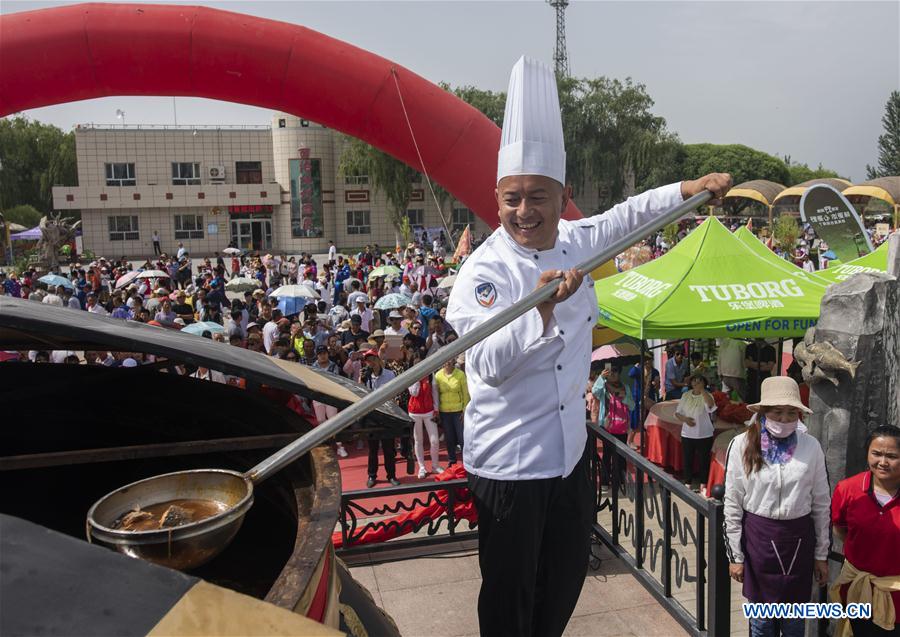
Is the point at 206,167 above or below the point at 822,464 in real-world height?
above

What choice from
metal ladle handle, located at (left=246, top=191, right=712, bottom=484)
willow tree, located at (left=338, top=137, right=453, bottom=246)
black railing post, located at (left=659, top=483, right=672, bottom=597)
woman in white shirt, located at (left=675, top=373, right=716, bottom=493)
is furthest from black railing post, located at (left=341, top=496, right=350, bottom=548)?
willow tree, located at (left=338, top=137, right=453, bottom=246)

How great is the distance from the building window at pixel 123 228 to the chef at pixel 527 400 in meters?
45.5

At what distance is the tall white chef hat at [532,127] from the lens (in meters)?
2.45

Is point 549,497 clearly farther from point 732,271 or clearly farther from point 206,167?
point 206,167

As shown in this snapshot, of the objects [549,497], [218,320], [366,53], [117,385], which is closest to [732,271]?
[366,53]

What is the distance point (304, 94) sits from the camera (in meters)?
7.39

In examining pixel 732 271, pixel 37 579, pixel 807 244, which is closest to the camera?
pixel 37 579

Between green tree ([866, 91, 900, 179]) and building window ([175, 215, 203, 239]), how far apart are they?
55.5 meters

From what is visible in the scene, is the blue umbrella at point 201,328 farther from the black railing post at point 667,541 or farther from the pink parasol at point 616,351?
the black railing post at point 667,541

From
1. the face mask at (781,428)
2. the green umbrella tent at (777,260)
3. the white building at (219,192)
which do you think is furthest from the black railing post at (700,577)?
the white building at (219,192)

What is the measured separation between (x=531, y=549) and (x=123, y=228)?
4603 centimetres

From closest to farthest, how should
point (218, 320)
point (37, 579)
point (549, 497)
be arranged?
1. point (37, 579)
2. point (549, 497)
3. point (218, 320)

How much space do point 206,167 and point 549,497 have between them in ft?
151

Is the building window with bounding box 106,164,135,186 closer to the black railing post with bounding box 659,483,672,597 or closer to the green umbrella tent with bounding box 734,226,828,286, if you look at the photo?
the green umbrella tent with bounding box 734,226,828,286
